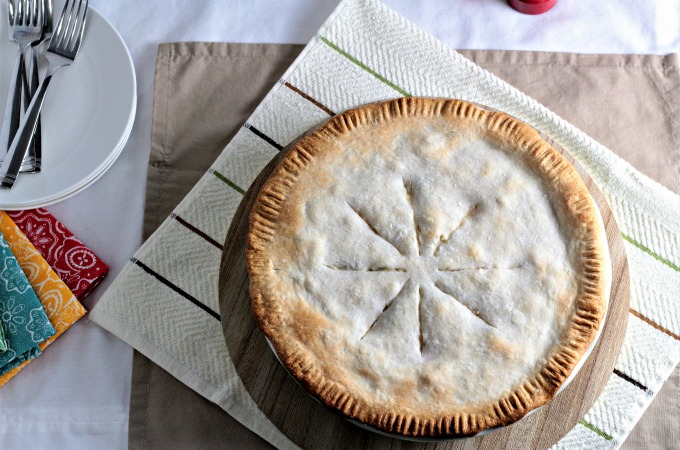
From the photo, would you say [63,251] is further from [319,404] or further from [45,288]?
[319,404]

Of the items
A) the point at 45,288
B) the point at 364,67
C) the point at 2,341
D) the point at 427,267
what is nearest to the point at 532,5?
the point at 364,67

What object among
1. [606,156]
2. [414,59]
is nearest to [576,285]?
[606,156]

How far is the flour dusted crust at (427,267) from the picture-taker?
1307 millimetres

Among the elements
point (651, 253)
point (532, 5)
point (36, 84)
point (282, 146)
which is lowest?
point (36, 84)

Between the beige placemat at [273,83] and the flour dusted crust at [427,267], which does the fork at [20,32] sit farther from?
the flour dusted crust at [427,267]

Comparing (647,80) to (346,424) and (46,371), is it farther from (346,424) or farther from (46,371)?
(46,371)

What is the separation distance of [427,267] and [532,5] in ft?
2.64

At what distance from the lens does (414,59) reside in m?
1.69

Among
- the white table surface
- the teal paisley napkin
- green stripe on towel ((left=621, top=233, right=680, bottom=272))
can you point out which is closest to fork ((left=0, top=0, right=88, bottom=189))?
the white table surface

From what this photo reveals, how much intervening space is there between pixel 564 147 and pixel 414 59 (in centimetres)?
41

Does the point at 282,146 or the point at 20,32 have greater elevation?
the point at 282,146

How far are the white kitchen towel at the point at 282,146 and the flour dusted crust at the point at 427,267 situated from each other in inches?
8.9

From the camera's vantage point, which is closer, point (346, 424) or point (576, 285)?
point (576, 285)

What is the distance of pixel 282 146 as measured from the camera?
165 cm
